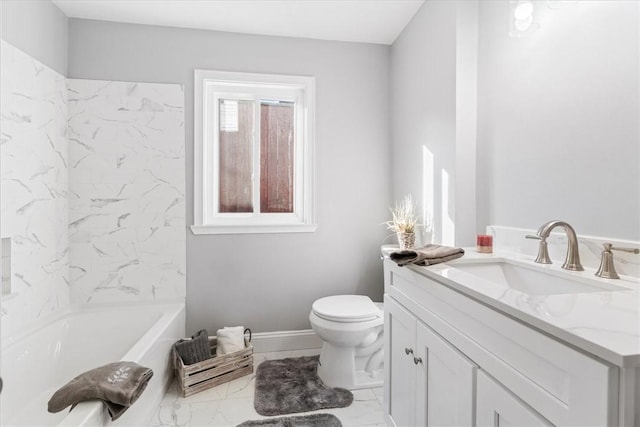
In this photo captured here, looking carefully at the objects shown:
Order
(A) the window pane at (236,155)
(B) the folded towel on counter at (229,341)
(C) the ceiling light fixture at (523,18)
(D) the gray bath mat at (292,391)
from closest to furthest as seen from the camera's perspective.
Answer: (C) the ceiling light fixture at (523,18)
(D) the gray bath mat at (292,391)
(B) the folded towel on counter at (229,341)
(A) the window pane at (236,155)

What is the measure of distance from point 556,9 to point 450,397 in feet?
4.97

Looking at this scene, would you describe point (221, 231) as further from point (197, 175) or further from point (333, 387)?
point (333, 387)

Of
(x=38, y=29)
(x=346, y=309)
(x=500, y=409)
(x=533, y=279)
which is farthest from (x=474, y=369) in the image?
(x=38, y=29)

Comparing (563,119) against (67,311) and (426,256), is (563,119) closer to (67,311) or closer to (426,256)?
(426,256)

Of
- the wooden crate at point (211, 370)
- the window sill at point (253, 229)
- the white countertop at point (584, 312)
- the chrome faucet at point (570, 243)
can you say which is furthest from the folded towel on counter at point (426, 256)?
the wooden crate at point (211, 370)

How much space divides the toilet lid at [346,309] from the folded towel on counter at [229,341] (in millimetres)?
582

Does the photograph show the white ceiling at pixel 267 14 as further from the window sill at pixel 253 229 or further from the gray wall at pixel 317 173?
the window sill at pixel 253 229

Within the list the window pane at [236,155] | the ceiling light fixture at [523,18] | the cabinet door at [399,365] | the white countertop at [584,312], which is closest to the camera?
the white countertop at [584,312]

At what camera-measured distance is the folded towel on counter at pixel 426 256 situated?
4.09 ft

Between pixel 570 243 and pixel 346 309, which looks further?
pixel 346 309

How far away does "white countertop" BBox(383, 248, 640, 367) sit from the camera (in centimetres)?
57

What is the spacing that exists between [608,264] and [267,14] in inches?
89.5

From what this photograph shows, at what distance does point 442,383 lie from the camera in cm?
108

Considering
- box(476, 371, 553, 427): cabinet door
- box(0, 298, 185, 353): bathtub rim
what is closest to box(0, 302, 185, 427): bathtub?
box(0, 298, 185, 353): bathtub rim
